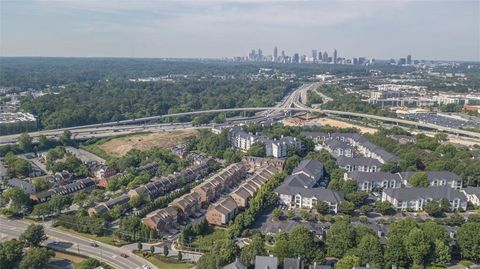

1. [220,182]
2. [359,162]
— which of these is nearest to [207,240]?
[220,182]

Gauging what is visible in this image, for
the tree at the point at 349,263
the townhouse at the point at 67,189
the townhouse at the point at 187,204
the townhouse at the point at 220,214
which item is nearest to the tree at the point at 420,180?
the townhouse at the point at 220,214

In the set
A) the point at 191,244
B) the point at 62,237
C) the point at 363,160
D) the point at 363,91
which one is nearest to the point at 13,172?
the point at 62,237

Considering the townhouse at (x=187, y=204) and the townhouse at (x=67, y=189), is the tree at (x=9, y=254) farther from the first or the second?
→ the townhouse at (x=187, y=204)

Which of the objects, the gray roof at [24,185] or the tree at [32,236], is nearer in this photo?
the tree at [32,236]

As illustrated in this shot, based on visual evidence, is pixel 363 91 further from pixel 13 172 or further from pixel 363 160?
pixel 13 172

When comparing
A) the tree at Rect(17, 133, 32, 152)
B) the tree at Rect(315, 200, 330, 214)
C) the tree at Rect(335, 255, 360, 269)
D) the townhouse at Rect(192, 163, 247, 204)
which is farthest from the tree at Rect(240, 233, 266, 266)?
the tree at Rect(17, 133, 32, 152)

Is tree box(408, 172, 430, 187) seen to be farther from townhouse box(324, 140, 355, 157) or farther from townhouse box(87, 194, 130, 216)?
townhouse box(87, 194, 130, 216)

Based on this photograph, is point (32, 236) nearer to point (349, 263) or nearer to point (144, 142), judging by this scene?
point (349, 263)
